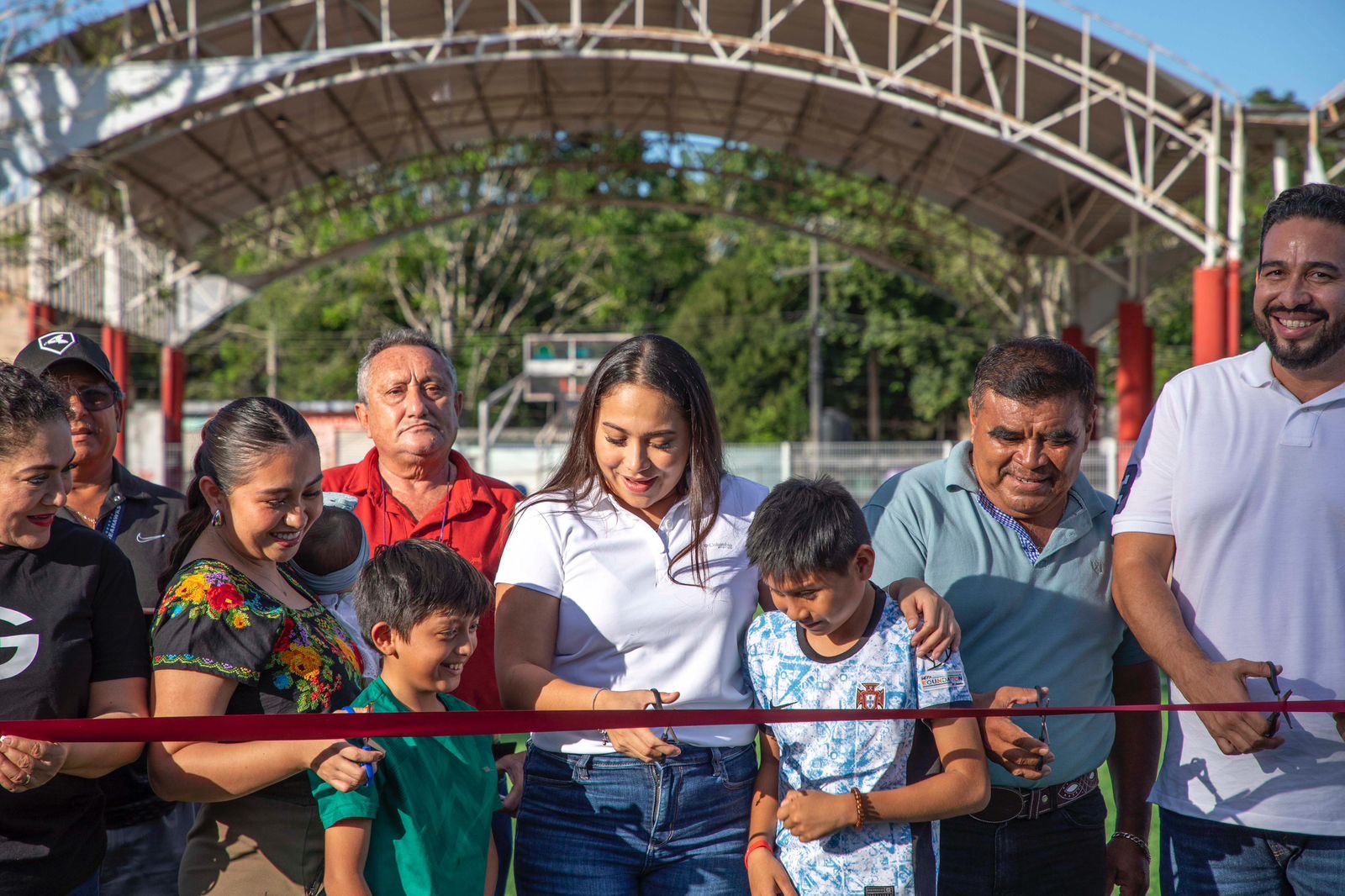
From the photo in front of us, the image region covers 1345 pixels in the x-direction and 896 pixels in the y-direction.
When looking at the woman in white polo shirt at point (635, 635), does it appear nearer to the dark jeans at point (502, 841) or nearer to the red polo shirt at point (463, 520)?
the dark jeans at point (502, 841)

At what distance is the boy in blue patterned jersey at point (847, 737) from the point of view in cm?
244

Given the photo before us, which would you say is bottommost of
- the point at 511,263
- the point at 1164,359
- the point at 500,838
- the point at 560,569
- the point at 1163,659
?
the point at 500,838

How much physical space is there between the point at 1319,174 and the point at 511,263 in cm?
2732

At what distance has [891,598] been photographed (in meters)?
2.63

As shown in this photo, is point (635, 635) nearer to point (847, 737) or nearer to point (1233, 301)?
point (847, 737)

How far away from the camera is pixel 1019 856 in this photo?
2783mm

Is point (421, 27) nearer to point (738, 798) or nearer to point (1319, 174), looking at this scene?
point (1319, 174)

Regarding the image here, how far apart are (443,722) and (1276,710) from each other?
5.68ft

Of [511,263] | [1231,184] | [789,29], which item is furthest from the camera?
[511,263]

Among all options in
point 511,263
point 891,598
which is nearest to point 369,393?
point 891,598

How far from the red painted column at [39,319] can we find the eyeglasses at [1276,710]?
19.0 metres

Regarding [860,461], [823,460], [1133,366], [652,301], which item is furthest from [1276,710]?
[652,301]

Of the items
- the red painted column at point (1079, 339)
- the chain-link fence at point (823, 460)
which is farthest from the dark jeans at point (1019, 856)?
the red painted column at point (1079, 339)

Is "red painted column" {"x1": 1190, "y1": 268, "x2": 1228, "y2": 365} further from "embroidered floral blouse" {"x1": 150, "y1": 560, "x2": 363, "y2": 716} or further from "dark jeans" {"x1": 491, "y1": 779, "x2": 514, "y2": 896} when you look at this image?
"embroidered floral blouse" {"x1": 150, "y1": 560, "x2": 363, "y2": 716}
